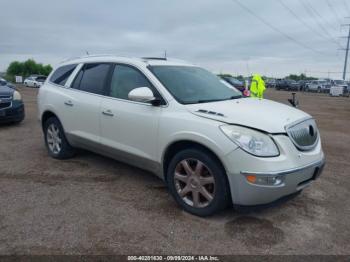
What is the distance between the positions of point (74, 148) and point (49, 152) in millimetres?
595

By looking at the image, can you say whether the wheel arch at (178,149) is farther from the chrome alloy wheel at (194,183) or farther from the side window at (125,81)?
the side window at (125,81)

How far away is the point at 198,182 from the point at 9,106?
694 centimetres

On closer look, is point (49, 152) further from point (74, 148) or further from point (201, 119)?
point (201, 119)

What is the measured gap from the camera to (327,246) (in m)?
3.09

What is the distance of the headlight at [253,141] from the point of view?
3.15 m

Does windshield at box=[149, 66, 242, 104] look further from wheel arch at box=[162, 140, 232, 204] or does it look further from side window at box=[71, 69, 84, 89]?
side window at box=[71, 69, 84, 89]

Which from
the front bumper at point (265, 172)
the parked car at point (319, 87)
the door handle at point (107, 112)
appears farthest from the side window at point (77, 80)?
the parked car at point (319, 87)

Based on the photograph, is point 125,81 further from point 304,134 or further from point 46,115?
point 304,134

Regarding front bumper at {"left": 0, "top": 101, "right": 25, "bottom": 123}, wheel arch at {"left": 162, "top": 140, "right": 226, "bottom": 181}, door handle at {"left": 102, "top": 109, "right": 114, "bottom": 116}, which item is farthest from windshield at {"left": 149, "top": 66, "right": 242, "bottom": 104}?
front bumper at {"left": 0, "top": 101, "right": 25, "bottom": 123}

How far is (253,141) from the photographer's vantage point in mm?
3178

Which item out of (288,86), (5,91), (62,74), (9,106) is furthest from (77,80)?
(288,86)

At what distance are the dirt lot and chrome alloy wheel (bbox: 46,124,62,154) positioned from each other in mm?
538

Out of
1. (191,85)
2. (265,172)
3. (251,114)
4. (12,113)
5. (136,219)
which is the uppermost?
(191,85)

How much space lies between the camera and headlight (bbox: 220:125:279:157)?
3154 millimetres
